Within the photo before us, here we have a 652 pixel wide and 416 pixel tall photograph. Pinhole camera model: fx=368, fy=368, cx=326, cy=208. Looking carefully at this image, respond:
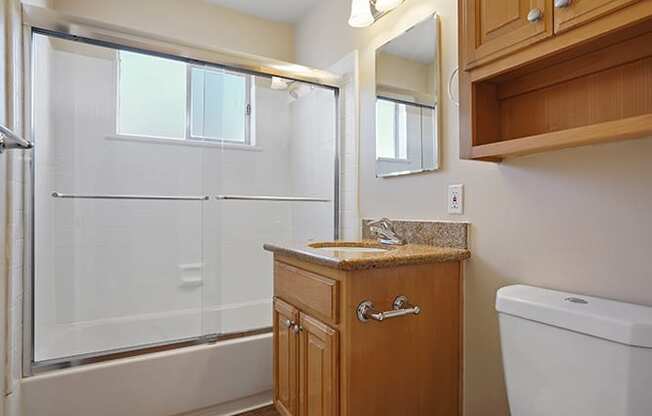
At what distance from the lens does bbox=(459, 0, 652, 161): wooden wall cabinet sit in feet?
2.82

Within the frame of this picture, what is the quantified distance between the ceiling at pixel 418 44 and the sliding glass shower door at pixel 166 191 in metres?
0.67

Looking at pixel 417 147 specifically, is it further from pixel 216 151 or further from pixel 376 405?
pixel 216 151

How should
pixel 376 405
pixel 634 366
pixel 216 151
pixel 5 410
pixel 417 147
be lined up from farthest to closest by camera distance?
pixel 216 151 → pixel 417 147 → pixel 5 410 → pixel 376 405 → pixel 634 366

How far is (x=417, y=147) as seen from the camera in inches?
65.3

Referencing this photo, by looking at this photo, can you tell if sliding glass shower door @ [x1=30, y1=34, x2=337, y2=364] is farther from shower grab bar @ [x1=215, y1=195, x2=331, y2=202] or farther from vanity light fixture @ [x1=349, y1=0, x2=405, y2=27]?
vanity light fixture @ [x1=349, y1=0, x2=405, y2=27]

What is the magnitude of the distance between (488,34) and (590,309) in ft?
2.64

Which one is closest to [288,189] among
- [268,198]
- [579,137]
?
[268,198]

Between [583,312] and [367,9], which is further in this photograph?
[367,9]

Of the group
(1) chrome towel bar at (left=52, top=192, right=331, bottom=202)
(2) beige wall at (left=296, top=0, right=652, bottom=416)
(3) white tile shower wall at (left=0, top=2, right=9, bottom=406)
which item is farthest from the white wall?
(2) beige wall at (left=296, top=0, right=652, bottom=416)

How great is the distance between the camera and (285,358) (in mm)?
1551

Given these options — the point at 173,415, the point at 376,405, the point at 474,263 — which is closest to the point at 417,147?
the point at 474,263

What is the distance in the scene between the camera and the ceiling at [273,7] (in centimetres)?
251

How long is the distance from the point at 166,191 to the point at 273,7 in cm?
148

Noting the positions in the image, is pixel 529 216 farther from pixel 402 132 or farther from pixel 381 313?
pixel 402 132
